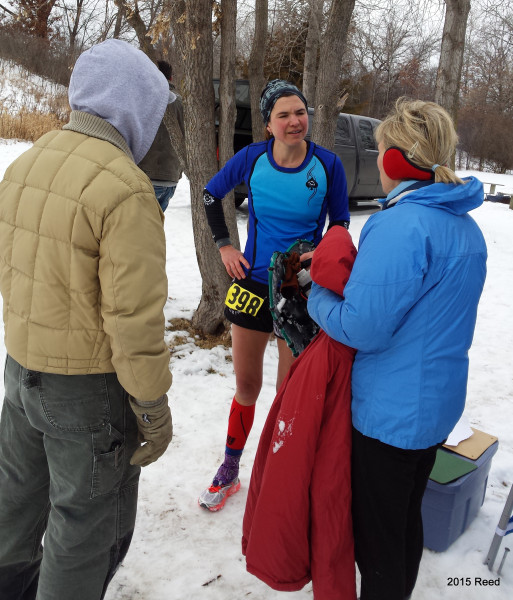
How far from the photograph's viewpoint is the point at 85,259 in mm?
1451

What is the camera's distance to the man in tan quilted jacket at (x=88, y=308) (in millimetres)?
1437

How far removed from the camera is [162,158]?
13.1ft

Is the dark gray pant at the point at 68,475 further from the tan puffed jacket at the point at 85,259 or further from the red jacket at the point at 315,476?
the red jacket at the point at 315,476

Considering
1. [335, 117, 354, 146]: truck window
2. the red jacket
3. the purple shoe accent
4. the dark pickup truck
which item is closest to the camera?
the red jacket

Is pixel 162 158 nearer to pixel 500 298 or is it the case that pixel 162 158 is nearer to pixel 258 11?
pixel 258 11

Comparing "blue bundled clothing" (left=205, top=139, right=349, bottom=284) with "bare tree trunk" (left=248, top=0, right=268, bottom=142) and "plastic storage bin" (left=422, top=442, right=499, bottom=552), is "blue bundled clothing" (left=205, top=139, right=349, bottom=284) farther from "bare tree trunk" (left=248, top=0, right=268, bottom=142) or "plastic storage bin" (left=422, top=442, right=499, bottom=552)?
"bare tree trunk" (left=248, top=0, right=268, bottom=142)

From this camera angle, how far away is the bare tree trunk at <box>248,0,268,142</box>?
216 inches

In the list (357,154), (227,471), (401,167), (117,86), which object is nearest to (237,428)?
(227,471)

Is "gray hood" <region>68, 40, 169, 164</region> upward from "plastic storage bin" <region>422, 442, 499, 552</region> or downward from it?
upward

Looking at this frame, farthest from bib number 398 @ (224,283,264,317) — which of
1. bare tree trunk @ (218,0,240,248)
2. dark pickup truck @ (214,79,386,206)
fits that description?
dark pickup truck @ (214,79,386,206)

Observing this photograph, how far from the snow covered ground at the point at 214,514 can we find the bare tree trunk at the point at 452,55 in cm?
241

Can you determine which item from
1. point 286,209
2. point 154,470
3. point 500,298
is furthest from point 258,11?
point 154,470

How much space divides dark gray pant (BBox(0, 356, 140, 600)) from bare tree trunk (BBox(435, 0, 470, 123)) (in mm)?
4594

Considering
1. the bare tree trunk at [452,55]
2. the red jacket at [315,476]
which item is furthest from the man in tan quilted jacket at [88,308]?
the bare tree trunk at [452,55]
